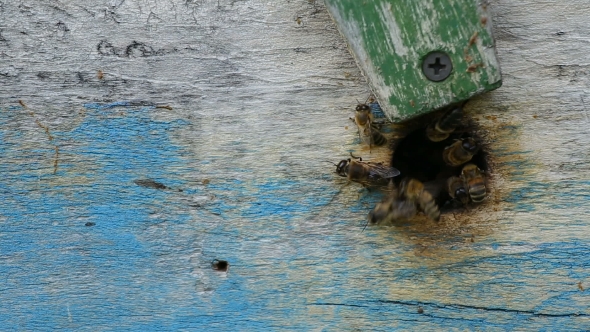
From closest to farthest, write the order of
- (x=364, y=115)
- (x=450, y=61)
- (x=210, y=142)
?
1. (x=450, y=61)
2. (x=364, y=115)
3. (x=210, y=142)

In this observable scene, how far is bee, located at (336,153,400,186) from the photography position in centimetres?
152

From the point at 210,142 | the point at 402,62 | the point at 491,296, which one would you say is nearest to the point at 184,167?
the point at 210,142

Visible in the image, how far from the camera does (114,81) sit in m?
1.61

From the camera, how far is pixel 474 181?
1.52 m

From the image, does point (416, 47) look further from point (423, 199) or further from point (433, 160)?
point (433, 160)

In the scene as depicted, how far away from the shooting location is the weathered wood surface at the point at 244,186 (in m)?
1.56

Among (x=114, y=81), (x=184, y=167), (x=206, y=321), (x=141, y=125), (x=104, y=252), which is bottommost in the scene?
(x=206, y=321)

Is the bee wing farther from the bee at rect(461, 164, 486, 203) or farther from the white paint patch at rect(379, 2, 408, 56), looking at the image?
the white paint patch at rect(379, 2, 408, 56)

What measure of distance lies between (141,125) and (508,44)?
35.1 inches

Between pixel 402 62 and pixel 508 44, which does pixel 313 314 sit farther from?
pixel 508 44

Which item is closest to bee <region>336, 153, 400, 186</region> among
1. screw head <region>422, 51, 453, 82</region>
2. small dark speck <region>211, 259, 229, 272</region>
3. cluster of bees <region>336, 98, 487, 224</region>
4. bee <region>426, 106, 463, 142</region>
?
cluster of bees <region>336, 98, 487, 224</region>

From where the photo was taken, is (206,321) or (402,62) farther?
(206,321)

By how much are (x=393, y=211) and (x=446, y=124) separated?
0.23 meters

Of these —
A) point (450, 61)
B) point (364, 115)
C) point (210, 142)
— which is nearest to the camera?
point (450, 61)
